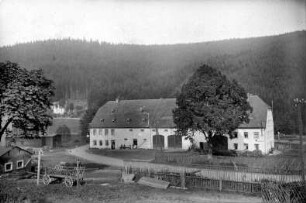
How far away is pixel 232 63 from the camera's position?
7269 cm

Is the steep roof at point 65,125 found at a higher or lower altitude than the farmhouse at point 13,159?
higher

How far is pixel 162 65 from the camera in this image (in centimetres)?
8550

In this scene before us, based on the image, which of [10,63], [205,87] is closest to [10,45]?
[10,63]

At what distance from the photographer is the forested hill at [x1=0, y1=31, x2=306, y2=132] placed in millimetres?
32434

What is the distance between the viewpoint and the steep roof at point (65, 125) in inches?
2565

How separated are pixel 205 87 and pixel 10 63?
71.6ft

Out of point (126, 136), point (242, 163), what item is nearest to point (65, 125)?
point (126, 136)

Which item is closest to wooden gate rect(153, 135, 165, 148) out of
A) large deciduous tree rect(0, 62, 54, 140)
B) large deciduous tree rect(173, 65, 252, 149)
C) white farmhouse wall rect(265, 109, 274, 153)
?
large deciduous tree rect(173, 65, 252, 149)

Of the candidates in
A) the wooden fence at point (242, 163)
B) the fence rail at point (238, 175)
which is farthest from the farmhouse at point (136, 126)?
the fence rail at point (238, 175)

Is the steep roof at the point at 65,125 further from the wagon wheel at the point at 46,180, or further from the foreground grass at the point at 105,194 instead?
the foreground grass at the point at 105,194

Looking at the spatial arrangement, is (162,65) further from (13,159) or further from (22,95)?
(22,95)

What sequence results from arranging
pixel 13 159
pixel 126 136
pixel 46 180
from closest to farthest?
1. pixel 46 180
2. pixel 13 159
3. pixel 126 136

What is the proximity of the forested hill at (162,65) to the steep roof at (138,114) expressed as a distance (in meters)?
8.10

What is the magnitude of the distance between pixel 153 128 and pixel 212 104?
60.8ft
